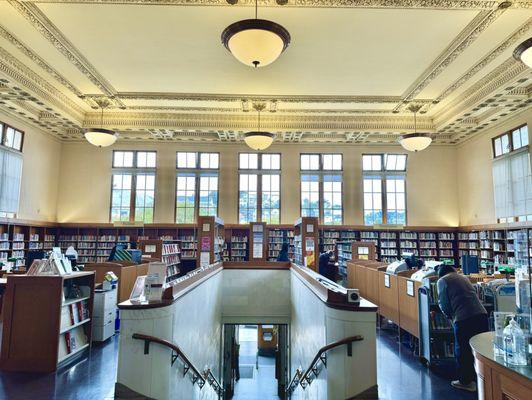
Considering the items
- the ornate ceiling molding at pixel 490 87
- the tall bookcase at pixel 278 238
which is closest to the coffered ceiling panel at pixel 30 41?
the tall bookcase at pixel 278 238

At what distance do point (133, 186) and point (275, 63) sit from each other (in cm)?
822

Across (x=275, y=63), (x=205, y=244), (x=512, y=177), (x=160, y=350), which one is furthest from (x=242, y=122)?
(x=160, y=350)

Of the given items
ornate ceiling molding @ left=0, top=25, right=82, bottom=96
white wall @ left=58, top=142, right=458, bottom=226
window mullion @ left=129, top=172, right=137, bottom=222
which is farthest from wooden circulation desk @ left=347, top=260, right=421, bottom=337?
window mullion @ left=129, top=172, right=137, bottom=222

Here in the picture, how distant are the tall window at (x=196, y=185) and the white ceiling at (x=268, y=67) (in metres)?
2.05

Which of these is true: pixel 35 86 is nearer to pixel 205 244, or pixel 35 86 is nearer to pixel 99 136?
pixel 99 136

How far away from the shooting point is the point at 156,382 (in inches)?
126

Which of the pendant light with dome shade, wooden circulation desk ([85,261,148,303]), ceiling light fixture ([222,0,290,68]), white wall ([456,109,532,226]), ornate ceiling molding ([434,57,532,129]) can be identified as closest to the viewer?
ceiling light fixture ([222,0,290,68])

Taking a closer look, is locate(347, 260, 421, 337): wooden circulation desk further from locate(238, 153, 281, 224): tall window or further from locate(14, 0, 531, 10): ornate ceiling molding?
locate(238, 153, 281, 224): tall window

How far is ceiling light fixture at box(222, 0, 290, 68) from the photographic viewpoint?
435cm

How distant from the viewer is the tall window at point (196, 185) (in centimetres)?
1354

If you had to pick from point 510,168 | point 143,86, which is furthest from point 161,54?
point 510,168

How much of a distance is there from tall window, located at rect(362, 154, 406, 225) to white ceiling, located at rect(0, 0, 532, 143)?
2.18m

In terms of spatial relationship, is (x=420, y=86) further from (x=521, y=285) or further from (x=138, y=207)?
(x=138, y=207)

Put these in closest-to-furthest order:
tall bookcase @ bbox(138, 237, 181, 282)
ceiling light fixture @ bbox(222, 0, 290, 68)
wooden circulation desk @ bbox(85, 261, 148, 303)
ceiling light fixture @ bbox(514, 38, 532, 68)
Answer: ceiling light fixture @ bbox(222, 0, 290, 68) < ceiling light fixture @ bbox(514, 38, 532, 68) < wooden circulation desk @ bbox(85, 261, 148, 303) < tall bookcase @ bbox(138, 237, 181, 282)
